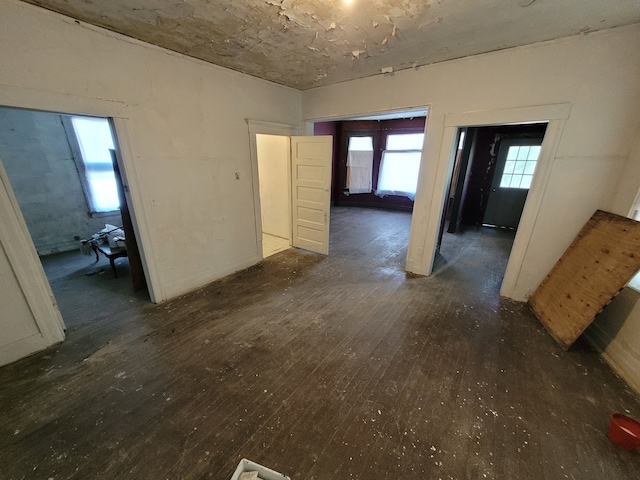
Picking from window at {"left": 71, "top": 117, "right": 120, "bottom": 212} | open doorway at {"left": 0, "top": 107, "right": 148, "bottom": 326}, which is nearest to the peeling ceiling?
open doorway at {"left": 0, "top": 107, "right": 148, "bottom": 326}

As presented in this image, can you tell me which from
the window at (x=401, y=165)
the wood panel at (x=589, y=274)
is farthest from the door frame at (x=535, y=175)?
the window at (x=401, y=165)

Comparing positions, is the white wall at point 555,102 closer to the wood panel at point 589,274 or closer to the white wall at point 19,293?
the wood panel at point 589,274

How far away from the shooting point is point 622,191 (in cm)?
207

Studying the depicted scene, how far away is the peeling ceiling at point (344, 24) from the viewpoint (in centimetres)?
→ 163

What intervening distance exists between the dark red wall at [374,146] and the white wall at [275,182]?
328 cm

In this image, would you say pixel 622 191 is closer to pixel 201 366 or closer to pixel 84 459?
pixel 201 366

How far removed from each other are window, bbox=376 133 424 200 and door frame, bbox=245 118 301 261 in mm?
4191

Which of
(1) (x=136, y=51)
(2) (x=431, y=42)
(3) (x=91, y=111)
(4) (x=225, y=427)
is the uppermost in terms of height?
(2) (x=431, y=42)

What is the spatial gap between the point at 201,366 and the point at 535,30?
152 inches

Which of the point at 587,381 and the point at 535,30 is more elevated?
the point at 535,30

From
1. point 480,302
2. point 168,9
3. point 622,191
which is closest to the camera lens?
point 168,9

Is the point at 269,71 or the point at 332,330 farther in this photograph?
the point at 269,71

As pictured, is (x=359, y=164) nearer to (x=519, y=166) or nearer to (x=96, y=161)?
(x=519, y=166)

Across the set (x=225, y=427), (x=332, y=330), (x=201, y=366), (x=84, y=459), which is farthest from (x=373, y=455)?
(x=84, y=459)
